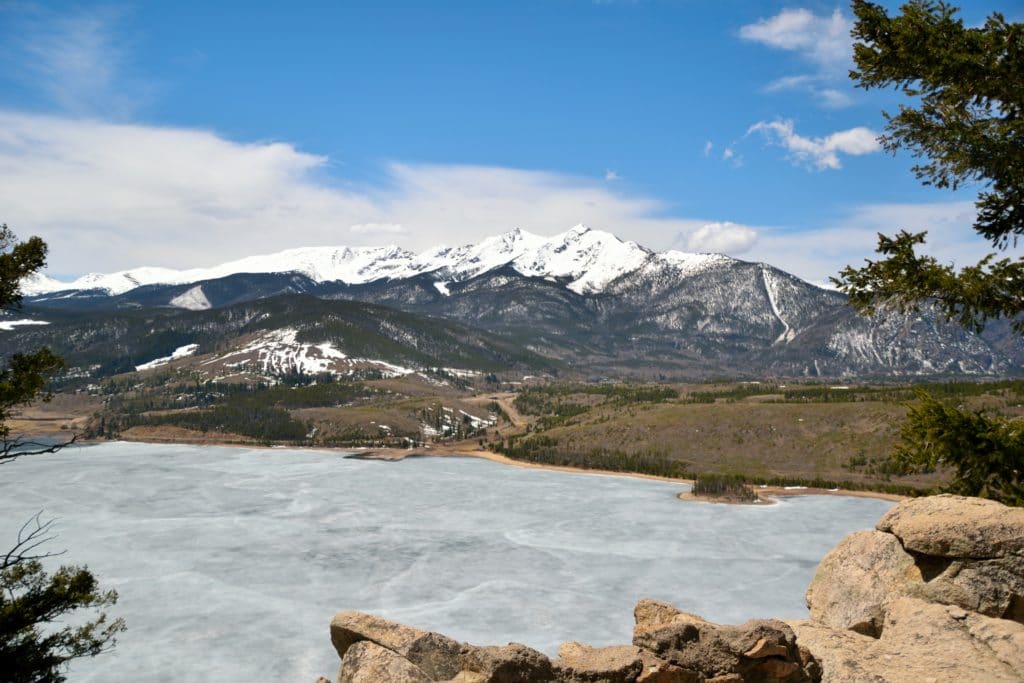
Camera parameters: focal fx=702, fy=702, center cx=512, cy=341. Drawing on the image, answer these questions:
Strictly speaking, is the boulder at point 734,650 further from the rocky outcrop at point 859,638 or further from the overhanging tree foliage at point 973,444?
the overhanging tree foliage at point 973,444

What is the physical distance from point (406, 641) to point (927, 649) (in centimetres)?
1054

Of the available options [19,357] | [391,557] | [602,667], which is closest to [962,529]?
[602,667]

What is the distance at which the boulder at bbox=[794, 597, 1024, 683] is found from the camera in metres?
12.9

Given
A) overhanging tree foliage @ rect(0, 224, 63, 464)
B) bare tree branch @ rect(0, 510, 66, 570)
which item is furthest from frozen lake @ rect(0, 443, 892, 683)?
overhanging tree foliage @ rect(0, 224, 63, 464)

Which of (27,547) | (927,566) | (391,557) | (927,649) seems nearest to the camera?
(927,649)

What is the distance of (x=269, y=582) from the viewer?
82938mm

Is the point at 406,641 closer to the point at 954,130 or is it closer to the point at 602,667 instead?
the point at 602,667

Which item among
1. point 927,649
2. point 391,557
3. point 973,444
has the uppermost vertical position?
point 973,444

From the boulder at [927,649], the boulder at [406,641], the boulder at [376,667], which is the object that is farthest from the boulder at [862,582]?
the boulder at [376,667]

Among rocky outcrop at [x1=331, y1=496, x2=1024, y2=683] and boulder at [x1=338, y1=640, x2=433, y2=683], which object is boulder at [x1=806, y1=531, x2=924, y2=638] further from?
boulder at [x1=338, y1=640, x2=433, y2=683]

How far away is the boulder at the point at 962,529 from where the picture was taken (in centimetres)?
1502

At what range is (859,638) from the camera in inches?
597

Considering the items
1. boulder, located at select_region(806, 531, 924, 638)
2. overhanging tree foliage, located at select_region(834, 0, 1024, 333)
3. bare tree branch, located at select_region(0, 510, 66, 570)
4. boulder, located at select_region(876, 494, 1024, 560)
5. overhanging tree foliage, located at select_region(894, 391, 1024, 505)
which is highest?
overhanging tree foliage, located at select_region(834, 0, 1024, 333)

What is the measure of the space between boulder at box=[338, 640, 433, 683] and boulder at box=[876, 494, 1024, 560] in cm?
1141
